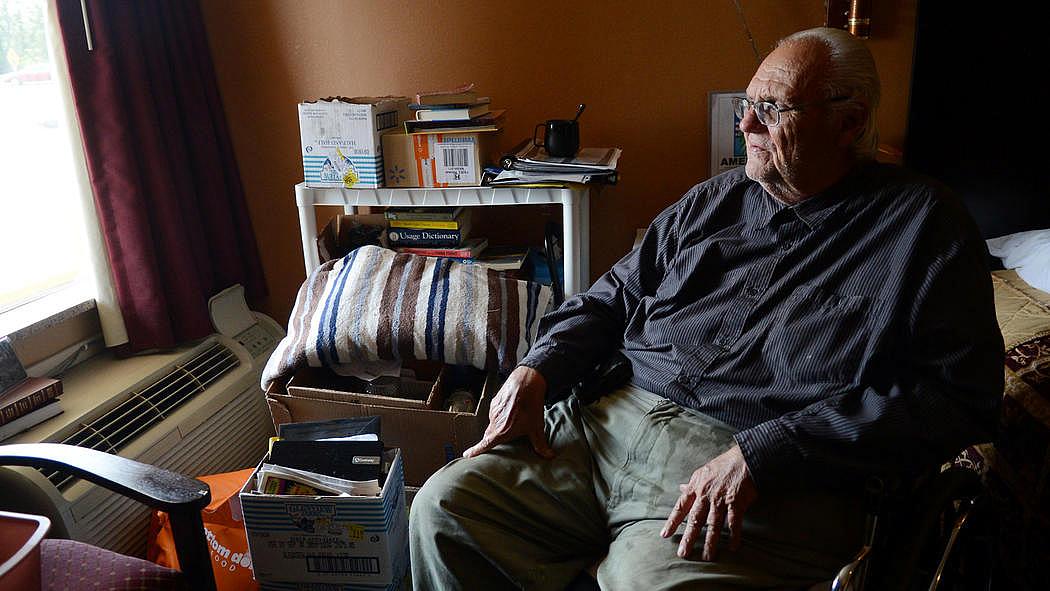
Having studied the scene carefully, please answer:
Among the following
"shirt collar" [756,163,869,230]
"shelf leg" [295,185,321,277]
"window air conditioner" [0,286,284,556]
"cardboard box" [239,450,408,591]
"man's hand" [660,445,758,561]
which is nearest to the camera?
"man's hand" [660,445,758,561]

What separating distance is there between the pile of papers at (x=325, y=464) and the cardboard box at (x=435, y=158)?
2.14 feet

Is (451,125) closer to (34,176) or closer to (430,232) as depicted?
(430,232)

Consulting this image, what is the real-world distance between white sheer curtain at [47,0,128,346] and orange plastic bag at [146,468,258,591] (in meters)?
0.54

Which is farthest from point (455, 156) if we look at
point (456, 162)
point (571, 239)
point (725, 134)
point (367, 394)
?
point (725, 134)

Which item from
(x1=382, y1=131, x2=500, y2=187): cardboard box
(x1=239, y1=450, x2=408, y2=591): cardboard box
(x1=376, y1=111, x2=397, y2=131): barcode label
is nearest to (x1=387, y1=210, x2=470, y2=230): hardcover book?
(x1=382, y1=131, x2=500, y2=187): cardboard box

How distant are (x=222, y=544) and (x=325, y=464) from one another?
0.35 metres

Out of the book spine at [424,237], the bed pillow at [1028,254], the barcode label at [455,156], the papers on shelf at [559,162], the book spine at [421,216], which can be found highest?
the barcode label at [455,156]

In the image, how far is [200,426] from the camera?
2115mm

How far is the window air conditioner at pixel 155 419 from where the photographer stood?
1.71 m

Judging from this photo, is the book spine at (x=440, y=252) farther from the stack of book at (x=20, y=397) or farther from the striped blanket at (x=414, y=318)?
the stack of book at (x=20, y=397)

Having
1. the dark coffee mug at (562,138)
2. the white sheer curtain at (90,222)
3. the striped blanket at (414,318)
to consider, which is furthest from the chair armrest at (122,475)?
the dark coffee mug at (562,138)

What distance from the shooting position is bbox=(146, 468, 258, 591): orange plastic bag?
178cm

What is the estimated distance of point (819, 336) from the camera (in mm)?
1290

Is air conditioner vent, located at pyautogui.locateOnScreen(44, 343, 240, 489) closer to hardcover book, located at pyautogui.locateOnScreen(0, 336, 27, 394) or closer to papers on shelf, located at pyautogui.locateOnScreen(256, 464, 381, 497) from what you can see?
hardcover book, located at pyautogui.locateOnScreen(0, 336, 27, 394)
